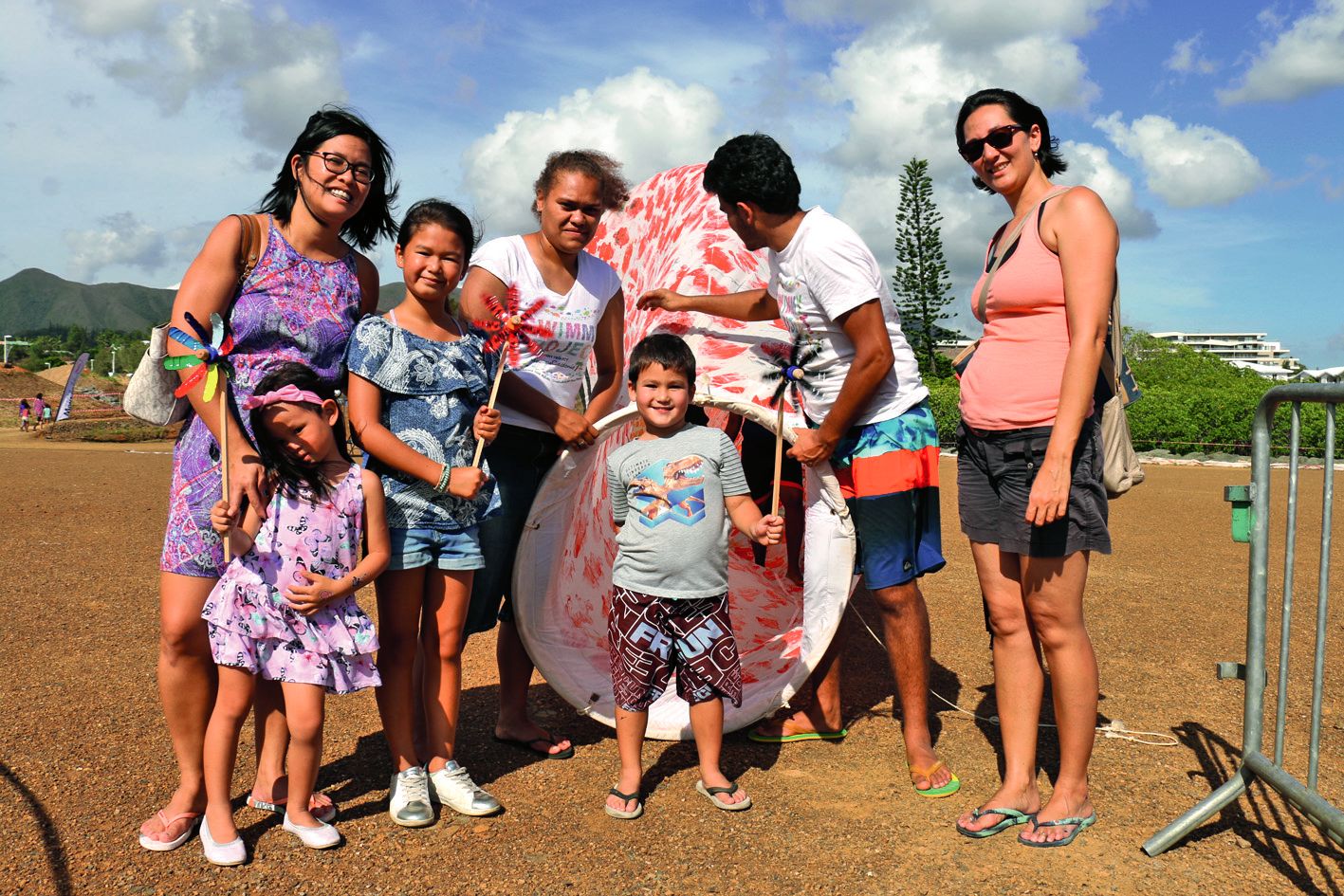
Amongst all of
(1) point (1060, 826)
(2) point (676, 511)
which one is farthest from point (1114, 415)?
(2) point (676, 511)

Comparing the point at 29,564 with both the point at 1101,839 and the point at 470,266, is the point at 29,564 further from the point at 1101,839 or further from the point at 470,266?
the point at 1101,839

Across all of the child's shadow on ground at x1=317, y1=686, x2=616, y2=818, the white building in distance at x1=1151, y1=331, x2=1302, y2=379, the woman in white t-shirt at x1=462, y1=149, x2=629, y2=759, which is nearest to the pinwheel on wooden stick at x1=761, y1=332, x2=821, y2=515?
the woman in white t-shirt at x1=462, y1=149, x2=629, y2=759

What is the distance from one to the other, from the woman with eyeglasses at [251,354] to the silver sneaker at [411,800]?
192 millimetres

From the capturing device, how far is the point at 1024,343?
114 inches

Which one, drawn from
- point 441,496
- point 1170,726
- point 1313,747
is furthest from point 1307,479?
point 441,496

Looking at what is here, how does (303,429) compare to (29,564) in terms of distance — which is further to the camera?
(29,564)

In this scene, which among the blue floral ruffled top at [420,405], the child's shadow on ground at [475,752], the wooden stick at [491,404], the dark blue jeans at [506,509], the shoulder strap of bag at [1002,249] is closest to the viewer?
the shoulder strap of bag at [1002,249]

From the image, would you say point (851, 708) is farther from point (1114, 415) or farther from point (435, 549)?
point (435, 549)

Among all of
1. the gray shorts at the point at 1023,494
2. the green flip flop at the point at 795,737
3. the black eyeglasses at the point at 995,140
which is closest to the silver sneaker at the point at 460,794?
the green flip flop at the point at 795,737

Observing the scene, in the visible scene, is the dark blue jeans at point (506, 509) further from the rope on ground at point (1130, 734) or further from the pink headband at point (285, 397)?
the rope on ground at point (1130, 734)

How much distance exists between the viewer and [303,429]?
9.10 ft

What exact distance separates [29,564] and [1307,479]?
1690cm

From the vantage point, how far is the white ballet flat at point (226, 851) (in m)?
2.73

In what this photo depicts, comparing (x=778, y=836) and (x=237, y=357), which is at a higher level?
(x=237, y=357)
